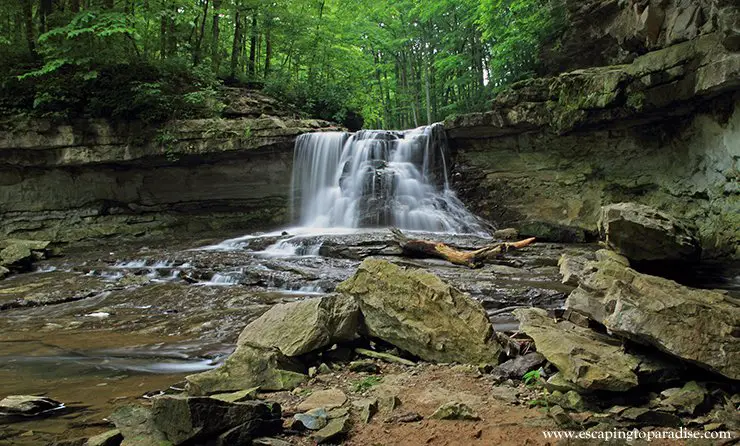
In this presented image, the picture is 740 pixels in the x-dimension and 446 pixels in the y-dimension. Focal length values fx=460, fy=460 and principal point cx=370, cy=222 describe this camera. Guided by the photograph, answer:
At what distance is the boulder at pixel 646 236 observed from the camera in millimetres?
7637

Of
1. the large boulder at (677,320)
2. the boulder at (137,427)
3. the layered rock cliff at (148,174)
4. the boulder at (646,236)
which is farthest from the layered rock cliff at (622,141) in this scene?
the boulder at (137,427)

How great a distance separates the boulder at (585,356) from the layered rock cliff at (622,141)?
316 inches

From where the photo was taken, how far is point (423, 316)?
432 centimetres

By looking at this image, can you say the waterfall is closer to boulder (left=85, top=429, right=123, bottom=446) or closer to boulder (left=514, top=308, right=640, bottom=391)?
boulder (left=514, top=308, right=640, bottom=391)

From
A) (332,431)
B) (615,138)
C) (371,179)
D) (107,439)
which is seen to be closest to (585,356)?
(332,431)

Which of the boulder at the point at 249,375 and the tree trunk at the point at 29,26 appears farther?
the tree trunk at the point at 29,26

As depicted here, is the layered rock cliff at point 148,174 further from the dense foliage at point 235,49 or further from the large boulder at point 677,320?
the large boulder at point 677,320

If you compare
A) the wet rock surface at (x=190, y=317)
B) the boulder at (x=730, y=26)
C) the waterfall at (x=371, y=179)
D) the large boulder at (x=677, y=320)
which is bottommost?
the wet rock surface at (x=190, y=317)

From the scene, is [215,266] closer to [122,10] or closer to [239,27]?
[122,10]

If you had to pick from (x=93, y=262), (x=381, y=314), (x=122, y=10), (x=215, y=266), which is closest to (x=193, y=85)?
(x=122, y=10)

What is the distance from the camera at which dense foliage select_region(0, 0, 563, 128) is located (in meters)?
13.7

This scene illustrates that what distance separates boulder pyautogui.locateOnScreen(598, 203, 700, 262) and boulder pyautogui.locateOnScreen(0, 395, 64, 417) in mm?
7917

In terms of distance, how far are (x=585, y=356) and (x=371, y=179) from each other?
12.3 m

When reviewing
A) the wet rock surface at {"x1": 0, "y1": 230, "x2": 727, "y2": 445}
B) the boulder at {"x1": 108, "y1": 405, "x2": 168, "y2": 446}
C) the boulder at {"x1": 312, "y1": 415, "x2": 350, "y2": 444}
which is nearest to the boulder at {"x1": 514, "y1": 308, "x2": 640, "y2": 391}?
the wet rock surface at {"x1": 0, "y1": 230, "x2": 727, "y2": 445}
